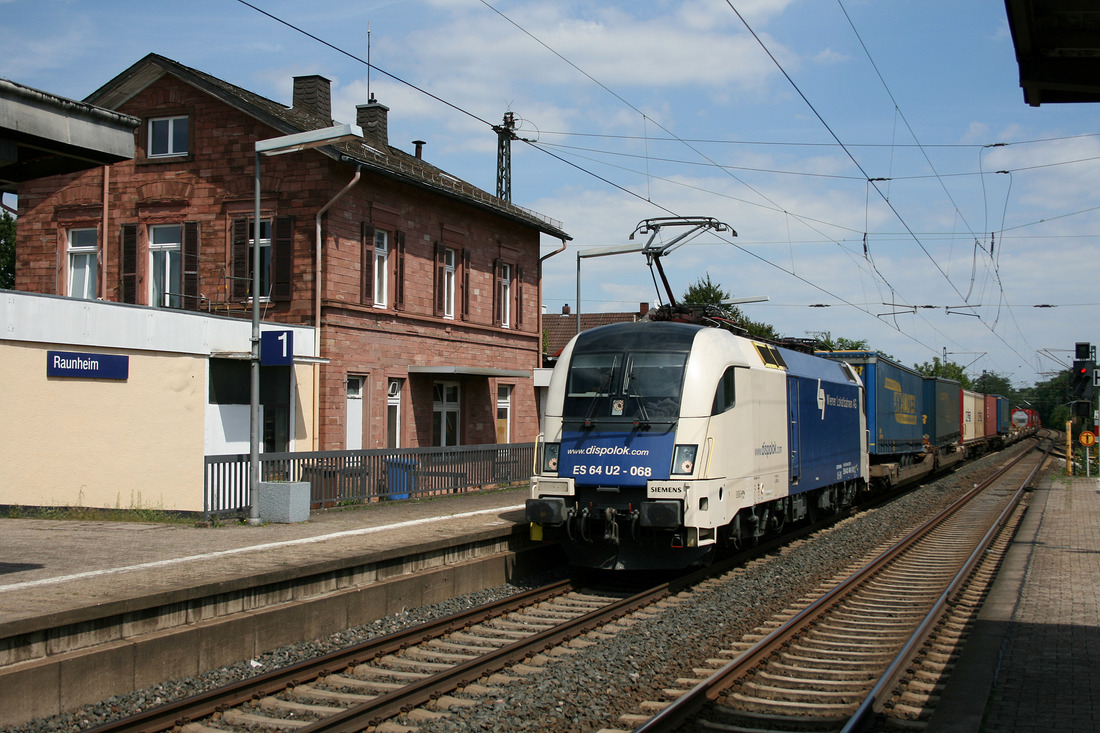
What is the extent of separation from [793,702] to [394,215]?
16.6m

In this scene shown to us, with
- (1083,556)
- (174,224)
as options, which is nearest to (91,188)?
Result: (174,224)

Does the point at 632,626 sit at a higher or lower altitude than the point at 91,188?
lower

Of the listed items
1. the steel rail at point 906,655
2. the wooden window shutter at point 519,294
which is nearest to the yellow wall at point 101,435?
the steel rail at point 906,655

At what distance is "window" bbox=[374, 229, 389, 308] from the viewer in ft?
71.0

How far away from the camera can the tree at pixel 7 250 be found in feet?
→ 173

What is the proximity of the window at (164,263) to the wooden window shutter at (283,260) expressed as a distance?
240cm

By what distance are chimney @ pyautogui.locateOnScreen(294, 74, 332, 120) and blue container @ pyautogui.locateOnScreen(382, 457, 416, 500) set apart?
11.0 metres

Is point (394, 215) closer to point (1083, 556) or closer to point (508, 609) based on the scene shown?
point (508, 609)

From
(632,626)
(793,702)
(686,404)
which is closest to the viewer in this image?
(793,702)

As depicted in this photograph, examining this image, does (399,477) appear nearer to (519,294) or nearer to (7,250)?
(519,294)

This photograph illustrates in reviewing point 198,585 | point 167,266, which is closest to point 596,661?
point 198,585

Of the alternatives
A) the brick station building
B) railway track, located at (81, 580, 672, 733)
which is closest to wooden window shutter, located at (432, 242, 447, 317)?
the brick station building

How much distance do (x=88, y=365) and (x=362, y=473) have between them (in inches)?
188

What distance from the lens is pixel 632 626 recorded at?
31.8 feet
